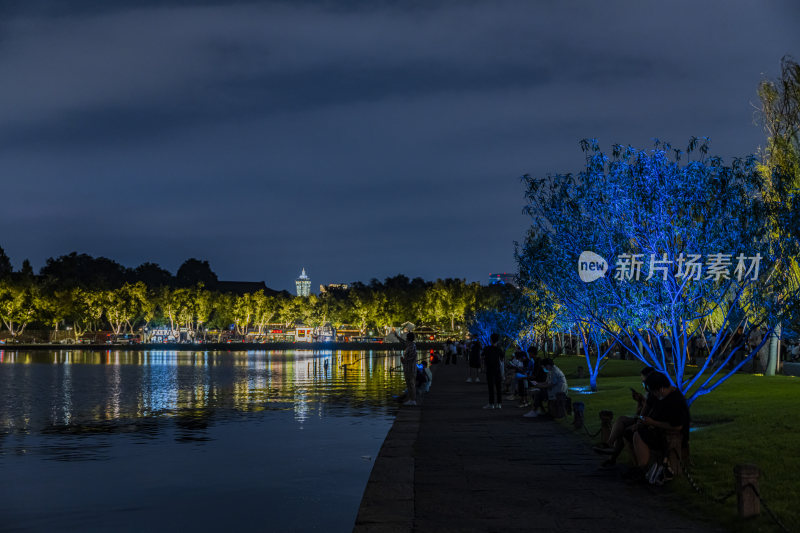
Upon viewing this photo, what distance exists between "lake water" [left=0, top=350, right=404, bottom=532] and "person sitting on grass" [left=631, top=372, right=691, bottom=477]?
14.1 feet

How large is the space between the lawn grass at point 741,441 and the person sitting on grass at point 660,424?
1.75 feet

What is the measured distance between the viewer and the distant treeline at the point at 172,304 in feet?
428

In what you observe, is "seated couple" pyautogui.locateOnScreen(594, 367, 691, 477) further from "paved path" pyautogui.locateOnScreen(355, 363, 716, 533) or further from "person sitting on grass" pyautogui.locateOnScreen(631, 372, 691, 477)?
"paved path" pyautogui.locateOnScreen(355, 363, 716, 533)

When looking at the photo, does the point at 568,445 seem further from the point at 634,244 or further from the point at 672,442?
the point at 634,244

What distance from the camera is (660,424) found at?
11.1 metres

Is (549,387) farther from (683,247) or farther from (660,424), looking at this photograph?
(660,424)

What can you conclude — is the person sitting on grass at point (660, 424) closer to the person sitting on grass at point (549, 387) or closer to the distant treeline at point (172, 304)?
the person sitting on grass at point (549, 387)

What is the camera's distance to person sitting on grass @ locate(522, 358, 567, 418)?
2041 centimetres

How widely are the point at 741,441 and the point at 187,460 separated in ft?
34.8

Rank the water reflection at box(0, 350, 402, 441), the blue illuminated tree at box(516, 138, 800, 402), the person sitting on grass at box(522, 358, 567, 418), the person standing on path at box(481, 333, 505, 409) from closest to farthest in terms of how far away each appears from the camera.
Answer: the blue illuminated tree at box(516, 138, 800, 402)
the person sitting on grass at box(522, 358, 567, 418)
the person standing on path at box(481, 333, 505, 409)
the water reflection at box(0, 350, 402, 441)

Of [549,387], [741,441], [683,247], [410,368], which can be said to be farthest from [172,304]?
[741,441]

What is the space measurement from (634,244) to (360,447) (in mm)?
8659

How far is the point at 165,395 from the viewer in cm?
3259

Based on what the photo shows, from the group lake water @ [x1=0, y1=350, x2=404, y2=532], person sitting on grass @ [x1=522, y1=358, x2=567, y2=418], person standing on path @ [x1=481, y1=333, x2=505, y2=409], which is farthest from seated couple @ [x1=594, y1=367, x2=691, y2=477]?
person standing on path @ [x1=481, y1=333, x2=505, y2=409]
